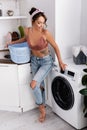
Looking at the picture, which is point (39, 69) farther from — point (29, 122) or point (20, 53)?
point (29, 122)

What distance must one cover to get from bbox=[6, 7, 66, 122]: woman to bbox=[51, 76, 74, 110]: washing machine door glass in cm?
17

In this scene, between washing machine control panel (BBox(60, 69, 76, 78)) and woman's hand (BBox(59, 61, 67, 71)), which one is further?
woman's hand (BBox(59, 61, 67, 71))

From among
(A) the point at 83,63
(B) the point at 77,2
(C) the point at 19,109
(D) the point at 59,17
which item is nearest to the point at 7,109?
(C) the point at 19,109

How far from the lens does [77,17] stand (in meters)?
2.71

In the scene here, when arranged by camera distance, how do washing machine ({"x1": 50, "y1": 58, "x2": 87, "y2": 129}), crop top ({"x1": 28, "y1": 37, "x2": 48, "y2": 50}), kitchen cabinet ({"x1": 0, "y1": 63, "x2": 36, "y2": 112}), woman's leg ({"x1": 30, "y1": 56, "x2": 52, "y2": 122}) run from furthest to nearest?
kitchen cabinet ({"x1": 0, "y1": 63, "x2": 36, "y2": 112}) < woman's leg ({"x1": 30, "y1": 56, "x2": 52, "y2": 122}) < crop top ({"x1": 28, "y1": 37, "x2": 48, "y2": 50}) < washing machine ({"x1": 50, "y1": 58, "x2": 87, "y2": 129})

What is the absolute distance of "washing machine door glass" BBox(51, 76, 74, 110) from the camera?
235cm

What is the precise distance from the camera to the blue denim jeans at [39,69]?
2490mm

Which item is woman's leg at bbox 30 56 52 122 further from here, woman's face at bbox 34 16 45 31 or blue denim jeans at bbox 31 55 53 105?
woman's face at bbox 34 16 45 31

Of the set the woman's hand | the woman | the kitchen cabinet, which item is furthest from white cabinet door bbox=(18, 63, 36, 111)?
the woman's hand

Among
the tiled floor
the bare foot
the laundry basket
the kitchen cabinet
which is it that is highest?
the laundry basket

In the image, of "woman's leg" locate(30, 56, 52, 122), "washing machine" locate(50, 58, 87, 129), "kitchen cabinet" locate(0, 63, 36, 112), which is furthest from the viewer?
"kitchen cabinet" locate(0, 63, 36, 112)

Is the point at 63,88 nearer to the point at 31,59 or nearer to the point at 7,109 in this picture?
the point at 31,59

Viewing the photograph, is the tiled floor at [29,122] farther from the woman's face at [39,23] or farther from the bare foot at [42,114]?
the woman's face at [39,23]

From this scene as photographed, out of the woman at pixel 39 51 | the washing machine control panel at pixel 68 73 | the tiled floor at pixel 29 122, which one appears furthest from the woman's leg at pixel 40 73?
the washing machine control panel at pixel 68 73
